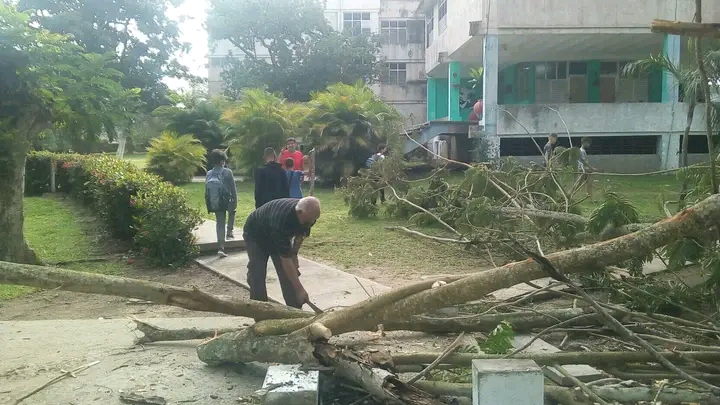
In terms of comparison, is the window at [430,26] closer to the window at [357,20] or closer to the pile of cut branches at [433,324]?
the window at [357,20]

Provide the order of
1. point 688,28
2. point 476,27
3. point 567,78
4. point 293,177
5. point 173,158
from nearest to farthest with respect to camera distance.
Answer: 1. point 688,28
2. point 293,177
3. point 476,27
4. point 173,158
5. point 567,78

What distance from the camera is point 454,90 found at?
2673 cm

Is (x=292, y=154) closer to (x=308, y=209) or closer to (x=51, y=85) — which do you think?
(x=51, y=85)

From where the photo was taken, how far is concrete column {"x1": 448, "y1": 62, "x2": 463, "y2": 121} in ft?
86.6

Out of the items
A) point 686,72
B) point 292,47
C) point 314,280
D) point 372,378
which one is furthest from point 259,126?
point 372,378

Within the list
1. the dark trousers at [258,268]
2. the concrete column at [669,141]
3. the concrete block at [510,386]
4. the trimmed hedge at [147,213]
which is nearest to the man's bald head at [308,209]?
the dark trousers at [258,268]

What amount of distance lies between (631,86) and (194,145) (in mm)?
16827

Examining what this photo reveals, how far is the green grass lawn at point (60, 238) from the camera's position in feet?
31.7

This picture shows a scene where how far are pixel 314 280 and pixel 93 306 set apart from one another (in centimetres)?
249

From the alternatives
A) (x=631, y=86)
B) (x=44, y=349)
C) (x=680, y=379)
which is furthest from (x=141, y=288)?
(x=631, y=86)

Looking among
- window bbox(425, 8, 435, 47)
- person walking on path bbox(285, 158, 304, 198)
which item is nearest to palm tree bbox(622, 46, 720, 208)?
person walking on path bbox(285, 158, 304, 198)

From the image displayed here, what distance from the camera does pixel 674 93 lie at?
70.0ft

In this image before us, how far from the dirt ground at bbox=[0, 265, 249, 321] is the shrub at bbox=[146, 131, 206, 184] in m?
14.3

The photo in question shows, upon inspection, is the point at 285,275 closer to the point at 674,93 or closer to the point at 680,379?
the point at 680,379
